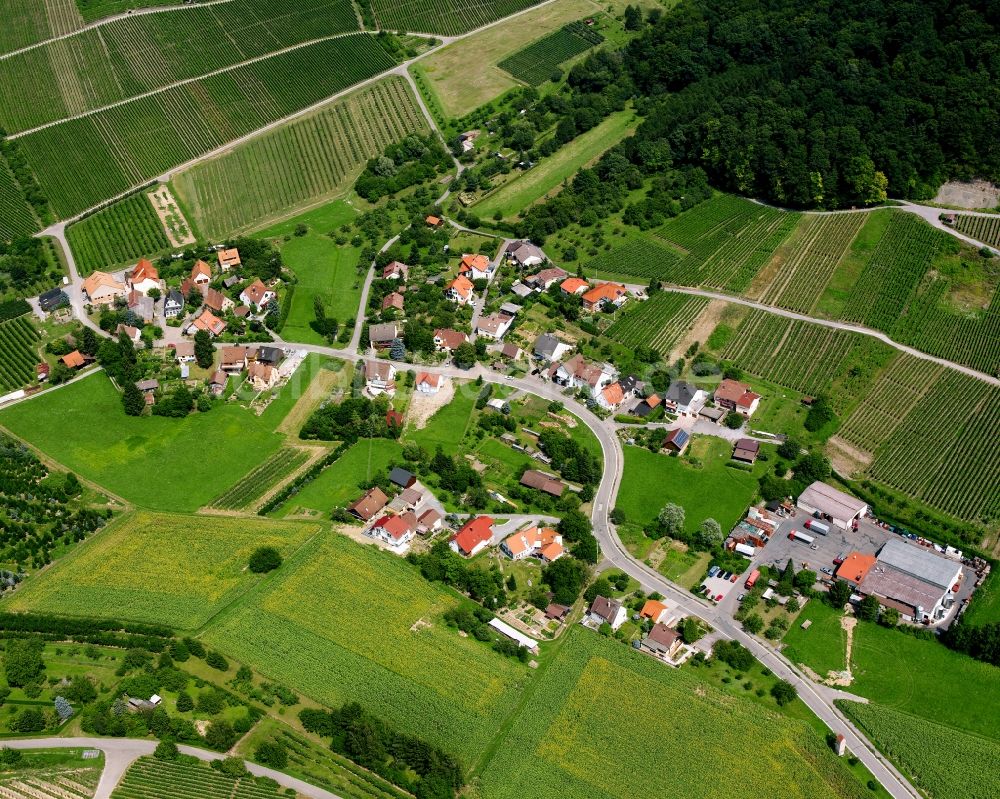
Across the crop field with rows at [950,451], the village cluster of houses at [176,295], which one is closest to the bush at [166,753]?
the village cluster of houses at [176,295]

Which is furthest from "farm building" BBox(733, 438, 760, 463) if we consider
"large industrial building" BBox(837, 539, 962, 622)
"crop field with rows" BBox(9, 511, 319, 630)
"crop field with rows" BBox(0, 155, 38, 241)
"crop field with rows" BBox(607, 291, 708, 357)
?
"crop field with rows" BBox(0, 155, 38, 241)

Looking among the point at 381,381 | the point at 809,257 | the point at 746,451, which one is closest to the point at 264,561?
the point at 381,381

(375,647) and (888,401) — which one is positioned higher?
(375,647)

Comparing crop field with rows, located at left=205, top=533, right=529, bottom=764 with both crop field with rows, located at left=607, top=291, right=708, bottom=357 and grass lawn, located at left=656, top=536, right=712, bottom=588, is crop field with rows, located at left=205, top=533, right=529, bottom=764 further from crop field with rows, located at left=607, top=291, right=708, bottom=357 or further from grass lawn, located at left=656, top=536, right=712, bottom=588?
crop field with rows, located at left=607, top=291, right=708, bottom=357

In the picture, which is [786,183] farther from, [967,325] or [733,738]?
[733,738]

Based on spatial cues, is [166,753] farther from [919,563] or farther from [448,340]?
[919,563]

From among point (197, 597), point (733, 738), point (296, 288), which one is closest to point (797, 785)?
point (733, 738)
